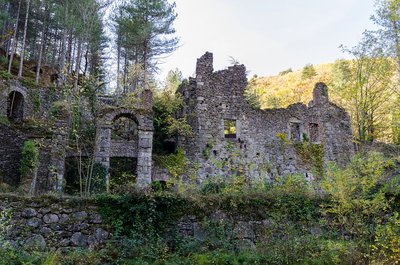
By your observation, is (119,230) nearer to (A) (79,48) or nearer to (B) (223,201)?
(B) (223,201)

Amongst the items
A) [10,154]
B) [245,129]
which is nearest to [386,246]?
[245,129]

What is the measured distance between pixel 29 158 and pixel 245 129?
11222mm

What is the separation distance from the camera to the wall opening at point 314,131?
24141mm

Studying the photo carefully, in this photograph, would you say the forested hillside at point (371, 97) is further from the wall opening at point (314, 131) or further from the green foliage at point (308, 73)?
the green foliage at point (308, 73)

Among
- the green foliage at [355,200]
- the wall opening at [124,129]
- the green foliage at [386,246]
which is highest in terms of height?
the wall opening at [124,129]

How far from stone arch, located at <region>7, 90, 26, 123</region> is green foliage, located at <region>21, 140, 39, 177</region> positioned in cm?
800

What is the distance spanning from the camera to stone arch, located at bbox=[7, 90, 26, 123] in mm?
24013

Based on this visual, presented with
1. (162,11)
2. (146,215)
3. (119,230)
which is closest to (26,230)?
(119,230)

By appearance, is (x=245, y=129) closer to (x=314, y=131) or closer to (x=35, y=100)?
(x=314, y=131)

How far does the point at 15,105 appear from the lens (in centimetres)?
2470

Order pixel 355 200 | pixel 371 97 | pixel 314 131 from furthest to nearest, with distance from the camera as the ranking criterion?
1. pixel 371 97
2. pixel 314 131
3. pixel 355 200

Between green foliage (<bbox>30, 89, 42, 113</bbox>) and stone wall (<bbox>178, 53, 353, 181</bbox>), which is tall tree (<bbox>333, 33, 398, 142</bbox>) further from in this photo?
green foliage (<bbox>30, 89, 42, 113</bbox>)

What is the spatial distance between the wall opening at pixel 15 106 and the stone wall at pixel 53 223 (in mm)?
16773

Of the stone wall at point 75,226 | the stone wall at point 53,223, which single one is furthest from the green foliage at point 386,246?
the stone wall at point 53,223
